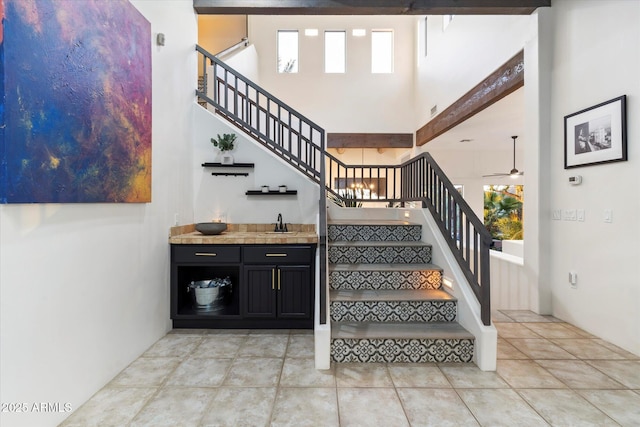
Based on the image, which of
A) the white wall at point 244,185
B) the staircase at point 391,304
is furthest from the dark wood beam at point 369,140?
the staircase at point 391,304

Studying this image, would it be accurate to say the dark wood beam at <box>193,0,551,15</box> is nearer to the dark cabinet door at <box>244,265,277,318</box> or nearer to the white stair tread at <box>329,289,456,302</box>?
the dark cabinet door at <box>244,265,277,318</box>

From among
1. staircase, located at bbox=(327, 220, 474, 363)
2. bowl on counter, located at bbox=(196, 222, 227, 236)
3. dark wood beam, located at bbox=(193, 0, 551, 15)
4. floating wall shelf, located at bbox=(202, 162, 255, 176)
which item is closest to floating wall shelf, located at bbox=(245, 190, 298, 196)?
floating wall shelf, located at bbox=(202, 162, 255, 176)

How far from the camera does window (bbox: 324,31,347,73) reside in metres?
8.11

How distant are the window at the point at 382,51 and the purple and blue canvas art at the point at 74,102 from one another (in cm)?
649

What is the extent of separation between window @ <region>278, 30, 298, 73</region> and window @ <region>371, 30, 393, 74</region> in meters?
1.95

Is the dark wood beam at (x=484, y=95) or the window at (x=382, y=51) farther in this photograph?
the window at (x=382, y=51)

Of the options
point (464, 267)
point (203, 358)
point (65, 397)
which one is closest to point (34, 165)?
point (65, 397)

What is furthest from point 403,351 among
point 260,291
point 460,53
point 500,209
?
point 500,209

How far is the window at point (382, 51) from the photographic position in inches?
320

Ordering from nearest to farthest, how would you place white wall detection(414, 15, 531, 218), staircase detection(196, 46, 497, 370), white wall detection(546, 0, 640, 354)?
staircase detection(196, 46, 497, 370)
white wall detection(546, 0, 640, 354)
white wall detection(414, 15, 531, 218)

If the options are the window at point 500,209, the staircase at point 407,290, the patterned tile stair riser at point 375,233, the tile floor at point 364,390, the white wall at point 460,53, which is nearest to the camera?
the tile floor at point 364,390

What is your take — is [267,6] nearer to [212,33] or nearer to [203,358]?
[203,358]

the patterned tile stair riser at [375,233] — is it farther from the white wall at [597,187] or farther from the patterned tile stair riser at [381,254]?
the white wall at [597,187]

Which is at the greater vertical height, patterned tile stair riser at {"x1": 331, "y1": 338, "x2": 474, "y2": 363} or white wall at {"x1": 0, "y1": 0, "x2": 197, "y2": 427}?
white wall at {"x1": 0, "y1": 0, "x2": 197, "y2": 427}
